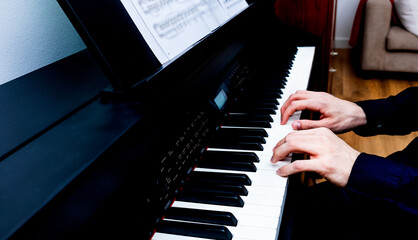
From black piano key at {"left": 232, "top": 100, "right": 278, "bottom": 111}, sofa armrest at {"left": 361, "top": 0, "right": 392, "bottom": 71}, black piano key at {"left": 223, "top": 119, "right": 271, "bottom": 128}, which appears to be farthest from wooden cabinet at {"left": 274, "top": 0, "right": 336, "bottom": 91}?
sofa armrest at {"left": 361, "top": 0, "right": 392, "bottom": 71}

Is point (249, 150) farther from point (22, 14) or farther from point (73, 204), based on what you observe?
point (22, 14)

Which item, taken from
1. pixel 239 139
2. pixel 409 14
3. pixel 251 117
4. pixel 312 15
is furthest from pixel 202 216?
pixel 409 14

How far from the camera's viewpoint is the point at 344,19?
3666 millimetres

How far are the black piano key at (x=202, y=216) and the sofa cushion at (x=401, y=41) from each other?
9.30 ft

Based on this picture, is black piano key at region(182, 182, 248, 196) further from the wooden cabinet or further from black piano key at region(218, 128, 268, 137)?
the wooden cabinet

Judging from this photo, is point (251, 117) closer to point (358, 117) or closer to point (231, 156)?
point (231, 156)

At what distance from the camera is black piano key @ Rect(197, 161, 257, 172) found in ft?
2.36

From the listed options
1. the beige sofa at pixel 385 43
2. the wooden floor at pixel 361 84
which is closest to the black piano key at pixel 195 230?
the wooden floor at pixel 361 84

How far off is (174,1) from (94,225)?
59 cm

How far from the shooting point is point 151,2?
69cm

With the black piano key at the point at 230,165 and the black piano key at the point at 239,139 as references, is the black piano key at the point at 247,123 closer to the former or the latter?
the black piano key at the point at 239,139

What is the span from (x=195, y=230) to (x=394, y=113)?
82cm

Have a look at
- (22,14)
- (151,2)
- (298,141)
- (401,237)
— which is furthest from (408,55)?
(22,14)

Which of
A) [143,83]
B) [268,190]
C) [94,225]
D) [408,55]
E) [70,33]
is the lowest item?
[408,55]
